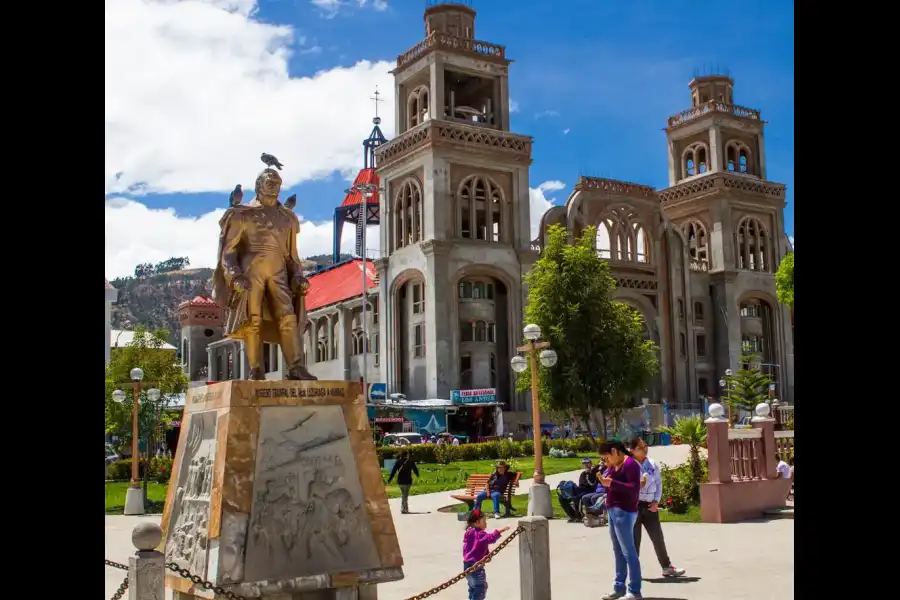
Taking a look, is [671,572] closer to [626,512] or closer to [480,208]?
[626,512]

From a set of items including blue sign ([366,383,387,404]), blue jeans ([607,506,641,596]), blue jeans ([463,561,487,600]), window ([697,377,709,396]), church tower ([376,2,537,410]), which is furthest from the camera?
window ([697,377,709,396])

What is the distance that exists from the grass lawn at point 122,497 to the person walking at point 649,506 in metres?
14.7

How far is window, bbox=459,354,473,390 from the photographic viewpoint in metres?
47.2

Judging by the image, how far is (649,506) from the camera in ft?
34.1

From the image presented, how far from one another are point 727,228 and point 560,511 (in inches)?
1669

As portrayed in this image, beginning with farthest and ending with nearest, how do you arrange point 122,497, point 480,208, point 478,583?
point 480,208, point 122,497, point 478,583

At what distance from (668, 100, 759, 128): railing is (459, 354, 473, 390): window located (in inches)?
1005

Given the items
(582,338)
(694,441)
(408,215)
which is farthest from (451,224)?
(694,441)

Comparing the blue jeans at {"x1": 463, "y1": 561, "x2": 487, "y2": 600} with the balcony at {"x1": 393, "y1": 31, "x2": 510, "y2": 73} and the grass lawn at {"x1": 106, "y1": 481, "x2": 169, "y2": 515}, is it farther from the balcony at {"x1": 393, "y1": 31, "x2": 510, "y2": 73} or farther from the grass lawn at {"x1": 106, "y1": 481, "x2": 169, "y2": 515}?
the balcony at {"x1": 393, "y1": 31, "x2": 510, "y2": 73}

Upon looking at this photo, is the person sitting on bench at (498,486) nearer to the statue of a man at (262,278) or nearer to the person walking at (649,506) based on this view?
the person walking at (649,506)

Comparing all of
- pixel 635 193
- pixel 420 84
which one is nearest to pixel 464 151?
pixel 420 84

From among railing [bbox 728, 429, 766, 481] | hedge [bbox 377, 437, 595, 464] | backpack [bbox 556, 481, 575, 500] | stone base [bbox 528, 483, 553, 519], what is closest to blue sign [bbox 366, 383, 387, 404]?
hedge [bbox 377, 437, 595, 464]

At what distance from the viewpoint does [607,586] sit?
10.6 meters
